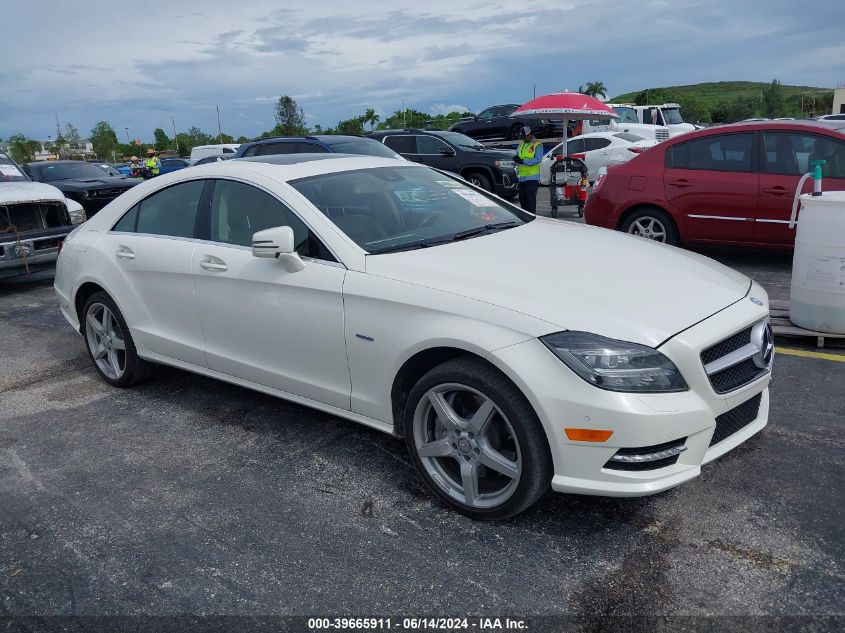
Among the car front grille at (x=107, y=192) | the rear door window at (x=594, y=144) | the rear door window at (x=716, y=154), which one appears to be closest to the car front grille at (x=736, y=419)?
the rear door window at (x=716, y=154)

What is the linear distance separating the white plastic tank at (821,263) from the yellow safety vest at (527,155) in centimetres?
682

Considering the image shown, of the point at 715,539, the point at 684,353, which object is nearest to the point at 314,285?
the point at 684,353

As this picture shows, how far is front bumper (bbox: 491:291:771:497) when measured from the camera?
2.76 metres

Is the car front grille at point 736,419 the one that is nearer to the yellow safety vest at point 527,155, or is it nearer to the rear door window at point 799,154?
the rear door window at point 799,154

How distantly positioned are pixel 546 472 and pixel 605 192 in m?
5.93

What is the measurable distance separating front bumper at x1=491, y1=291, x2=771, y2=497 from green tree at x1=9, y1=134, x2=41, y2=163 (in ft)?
221

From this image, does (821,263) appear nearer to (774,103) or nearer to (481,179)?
(481,179)

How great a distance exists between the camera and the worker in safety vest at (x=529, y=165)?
38.4ft

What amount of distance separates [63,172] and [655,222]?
11.9 meters

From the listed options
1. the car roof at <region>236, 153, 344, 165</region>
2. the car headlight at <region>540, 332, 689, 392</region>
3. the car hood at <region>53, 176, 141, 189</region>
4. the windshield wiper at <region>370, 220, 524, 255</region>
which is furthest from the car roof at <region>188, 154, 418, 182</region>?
the car hood at <region>53, 176, 141, 189</region>

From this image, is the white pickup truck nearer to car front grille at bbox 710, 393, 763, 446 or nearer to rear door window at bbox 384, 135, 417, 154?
rear door window at bbox 384, 135, 417, 154

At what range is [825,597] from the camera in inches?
102

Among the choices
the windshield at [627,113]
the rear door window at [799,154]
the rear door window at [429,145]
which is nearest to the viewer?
the rear door window at [799,154]

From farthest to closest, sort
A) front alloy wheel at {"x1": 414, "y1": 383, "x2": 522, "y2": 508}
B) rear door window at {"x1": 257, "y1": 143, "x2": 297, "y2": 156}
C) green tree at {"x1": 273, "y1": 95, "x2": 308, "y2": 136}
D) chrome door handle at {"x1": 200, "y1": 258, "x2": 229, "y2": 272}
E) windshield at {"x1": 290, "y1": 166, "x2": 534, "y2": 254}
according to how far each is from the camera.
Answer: green tree at {"x1": 273, "y1": 95, "x2": 308, "y2": 136} < rear door window at {"x1": 257, "y1": 143, "x2": 297, "y2": 156} < chrome door handle at {"x1": 200, "y1": 258, "x2": 229, "y2": 272} < windshield at {"x1": 290, "y1": 166, "x2": 534, "y2": 254} < front alloy wheel at {"x1": 414, "y1": 383, "x2": 522, "y2": 508}
